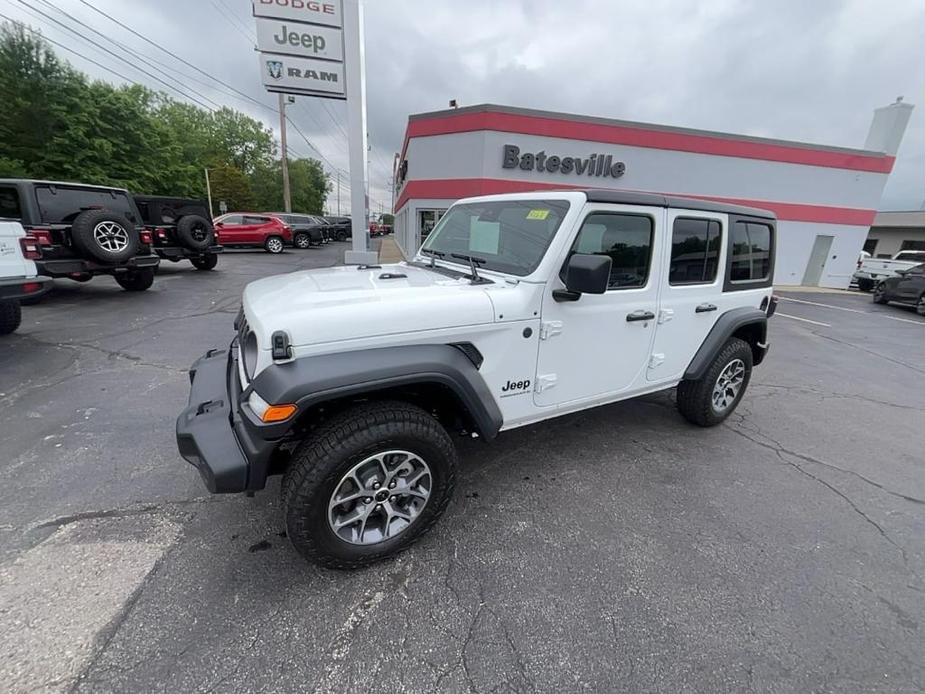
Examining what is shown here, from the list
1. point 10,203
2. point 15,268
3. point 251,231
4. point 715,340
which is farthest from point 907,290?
point 251,231

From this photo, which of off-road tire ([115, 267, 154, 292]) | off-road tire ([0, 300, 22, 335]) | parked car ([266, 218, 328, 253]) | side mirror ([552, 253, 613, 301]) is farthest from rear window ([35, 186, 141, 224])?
parked car ([266, 218, 328, 253])

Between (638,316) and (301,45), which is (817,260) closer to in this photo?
(638,316)

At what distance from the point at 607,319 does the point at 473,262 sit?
96 cm

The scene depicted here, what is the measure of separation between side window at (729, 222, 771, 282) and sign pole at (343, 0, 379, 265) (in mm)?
7713

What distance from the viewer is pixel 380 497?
2.06 metres

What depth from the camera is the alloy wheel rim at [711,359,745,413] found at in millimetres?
3680

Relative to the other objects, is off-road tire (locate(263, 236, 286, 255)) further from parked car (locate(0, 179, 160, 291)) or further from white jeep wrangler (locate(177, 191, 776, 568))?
white jeep wrangler (locate(177, 191, 776, 568))

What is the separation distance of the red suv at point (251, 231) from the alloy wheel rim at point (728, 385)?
19.4 m

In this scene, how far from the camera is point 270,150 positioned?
5200 centimetres

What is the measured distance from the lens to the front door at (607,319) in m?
2.45

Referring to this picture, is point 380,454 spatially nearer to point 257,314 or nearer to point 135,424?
point 257,314

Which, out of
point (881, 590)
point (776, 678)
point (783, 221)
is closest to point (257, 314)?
point (776, 678)

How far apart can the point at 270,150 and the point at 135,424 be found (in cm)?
5947

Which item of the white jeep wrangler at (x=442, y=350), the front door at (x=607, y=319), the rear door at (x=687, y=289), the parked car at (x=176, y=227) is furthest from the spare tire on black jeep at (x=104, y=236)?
the rear door at (x=687, y=289)
